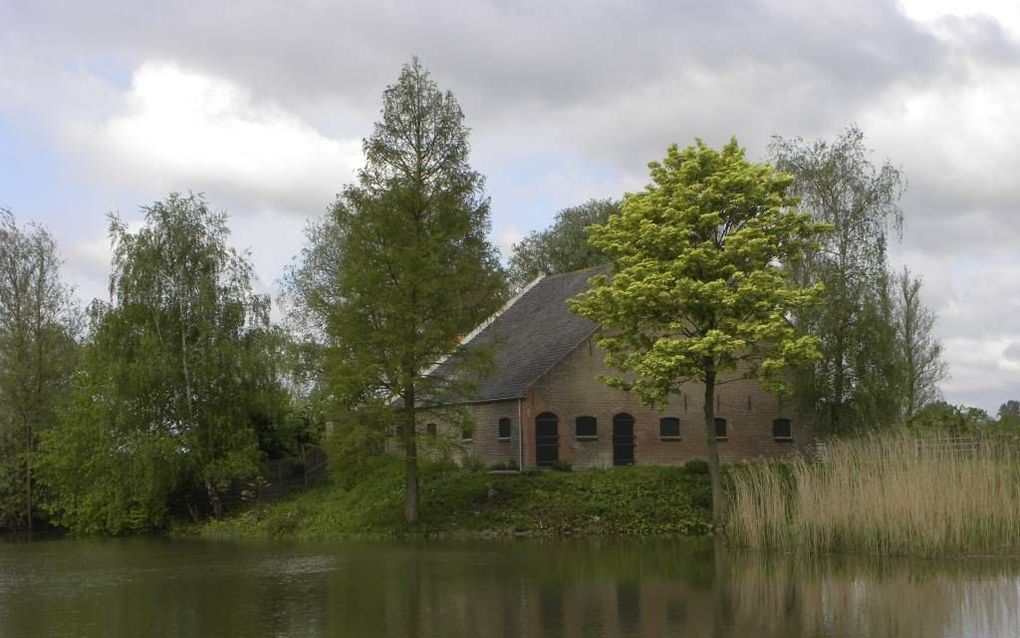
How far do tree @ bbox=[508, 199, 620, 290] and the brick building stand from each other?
17.6 meters

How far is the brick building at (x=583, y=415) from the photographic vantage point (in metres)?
36.8

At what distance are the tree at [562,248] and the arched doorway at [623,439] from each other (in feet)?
68.9

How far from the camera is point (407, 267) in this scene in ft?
95.7

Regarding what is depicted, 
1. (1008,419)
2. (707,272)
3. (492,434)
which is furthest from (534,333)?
(1008,419)

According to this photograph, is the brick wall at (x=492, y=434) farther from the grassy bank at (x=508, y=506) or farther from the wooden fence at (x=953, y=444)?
the wooden fence at (x=953, y=444)

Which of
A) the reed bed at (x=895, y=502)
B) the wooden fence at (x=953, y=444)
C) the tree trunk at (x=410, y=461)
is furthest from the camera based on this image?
the tree trunk at (x=410, y=461)

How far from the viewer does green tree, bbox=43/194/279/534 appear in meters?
36.0

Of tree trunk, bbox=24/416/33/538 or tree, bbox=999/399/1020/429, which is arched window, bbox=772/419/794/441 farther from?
tree trunk, bbox=24/416/33/538

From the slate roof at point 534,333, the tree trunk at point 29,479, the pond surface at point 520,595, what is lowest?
the pond surface at point 520,595

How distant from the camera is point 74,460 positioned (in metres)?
37.5

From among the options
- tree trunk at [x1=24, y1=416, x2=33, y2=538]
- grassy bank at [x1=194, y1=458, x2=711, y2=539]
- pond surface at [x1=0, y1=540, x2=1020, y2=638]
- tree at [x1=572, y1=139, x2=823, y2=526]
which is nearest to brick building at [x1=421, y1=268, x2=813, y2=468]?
grassy bank at [x1=194, y1=458, x2=711, y2=539]

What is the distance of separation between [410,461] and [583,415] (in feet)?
28.7

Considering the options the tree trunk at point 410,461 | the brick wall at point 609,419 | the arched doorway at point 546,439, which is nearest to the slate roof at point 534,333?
the brick wall at point 609,419

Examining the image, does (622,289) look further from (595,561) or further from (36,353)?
(36,353)
